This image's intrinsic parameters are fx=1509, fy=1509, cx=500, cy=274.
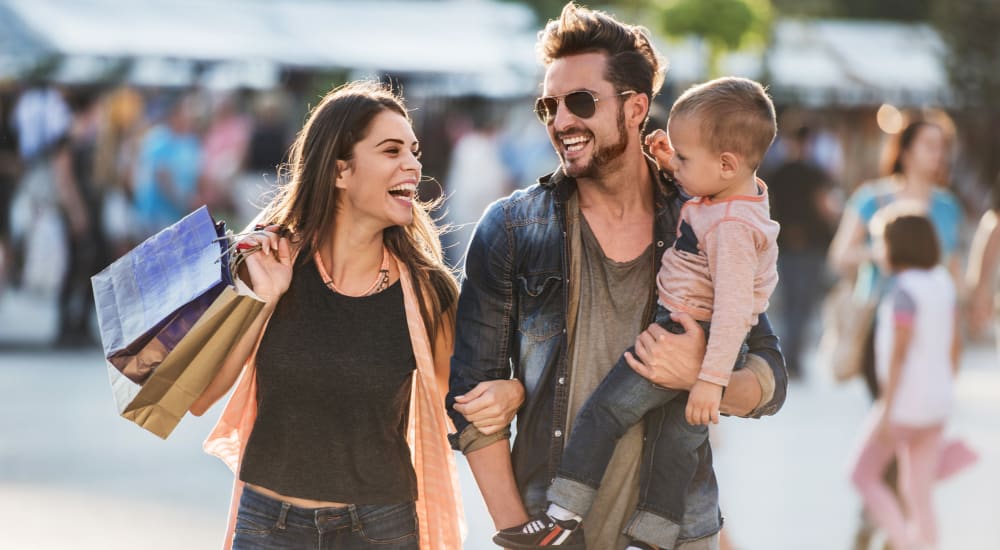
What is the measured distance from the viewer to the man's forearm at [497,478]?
387 centimetres

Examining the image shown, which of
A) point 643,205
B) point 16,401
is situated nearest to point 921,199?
point 643,205

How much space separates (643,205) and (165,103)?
16.8m

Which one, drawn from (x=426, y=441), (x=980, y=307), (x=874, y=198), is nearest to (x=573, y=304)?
(x=426, y=441)

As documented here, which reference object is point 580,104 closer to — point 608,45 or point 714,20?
point 608,45

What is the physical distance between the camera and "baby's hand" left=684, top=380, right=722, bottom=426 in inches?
145

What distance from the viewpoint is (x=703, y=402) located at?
12.1 feet

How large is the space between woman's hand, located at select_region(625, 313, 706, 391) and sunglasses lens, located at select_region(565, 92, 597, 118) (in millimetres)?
569

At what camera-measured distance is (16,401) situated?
1132 centimetres

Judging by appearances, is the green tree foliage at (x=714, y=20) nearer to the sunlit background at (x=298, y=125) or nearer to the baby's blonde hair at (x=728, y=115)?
the sunlit background at (x=298, y=125)

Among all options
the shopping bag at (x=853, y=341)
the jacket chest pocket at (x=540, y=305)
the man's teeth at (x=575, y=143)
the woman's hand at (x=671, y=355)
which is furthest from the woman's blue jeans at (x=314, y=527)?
the shopping bag at (x=853, y=341)

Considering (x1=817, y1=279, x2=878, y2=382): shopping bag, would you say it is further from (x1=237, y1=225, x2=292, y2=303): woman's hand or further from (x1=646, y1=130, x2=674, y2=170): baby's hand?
(x1=237, y1=225, x2=292, y2=303): woman's hand

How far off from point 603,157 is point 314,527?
1254 millimetres

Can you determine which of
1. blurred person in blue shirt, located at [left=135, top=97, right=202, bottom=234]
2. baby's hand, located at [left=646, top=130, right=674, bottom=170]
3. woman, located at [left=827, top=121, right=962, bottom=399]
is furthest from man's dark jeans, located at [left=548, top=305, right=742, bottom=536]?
blurred person in blue shirt, located at [left=135, top=97, right=202, bottom=234]

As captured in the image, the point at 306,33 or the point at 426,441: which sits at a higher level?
the point at 306,33
